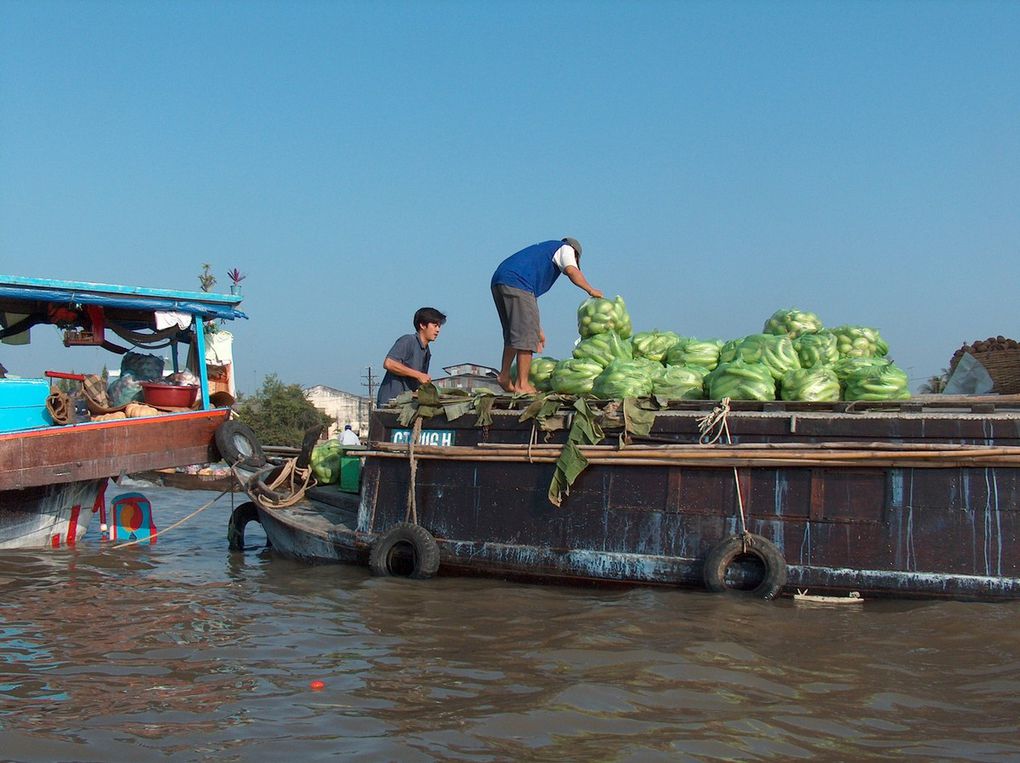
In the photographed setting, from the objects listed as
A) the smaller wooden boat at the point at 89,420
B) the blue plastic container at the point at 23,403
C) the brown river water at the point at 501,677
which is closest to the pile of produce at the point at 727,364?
the brown river water at the point at 501,677

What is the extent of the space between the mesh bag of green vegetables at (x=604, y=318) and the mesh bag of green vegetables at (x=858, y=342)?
1478mm

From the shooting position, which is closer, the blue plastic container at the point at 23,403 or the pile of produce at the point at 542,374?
the pile of produce at the point at 542,374

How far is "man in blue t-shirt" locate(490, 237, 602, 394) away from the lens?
647cm

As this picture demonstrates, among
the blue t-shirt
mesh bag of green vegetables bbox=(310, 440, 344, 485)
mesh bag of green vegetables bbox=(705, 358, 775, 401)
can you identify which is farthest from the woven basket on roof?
mesh bag of green vegetables bbox=(310, 440, 344, 485)

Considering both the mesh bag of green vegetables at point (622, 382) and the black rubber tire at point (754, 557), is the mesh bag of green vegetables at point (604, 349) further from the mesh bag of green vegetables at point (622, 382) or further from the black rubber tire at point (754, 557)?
the black rubber tire at point (754, 557)

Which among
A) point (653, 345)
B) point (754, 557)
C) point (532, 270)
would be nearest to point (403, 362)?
point (532, 270)

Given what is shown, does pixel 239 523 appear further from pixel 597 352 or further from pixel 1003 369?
pixel 1003 369

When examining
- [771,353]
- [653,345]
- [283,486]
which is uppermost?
[653,345]

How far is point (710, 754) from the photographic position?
2.91 metres

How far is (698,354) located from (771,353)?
602mm

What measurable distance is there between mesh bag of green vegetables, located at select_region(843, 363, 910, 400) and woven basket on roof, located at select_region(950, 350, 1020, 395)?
8.70 ft

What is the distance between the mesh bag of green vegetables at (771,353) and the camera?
5727 millimetres

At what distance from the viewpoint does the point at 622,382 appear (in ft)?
18.2

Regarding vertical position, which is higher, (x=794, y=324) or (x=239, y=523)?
(x=794, y=324)
